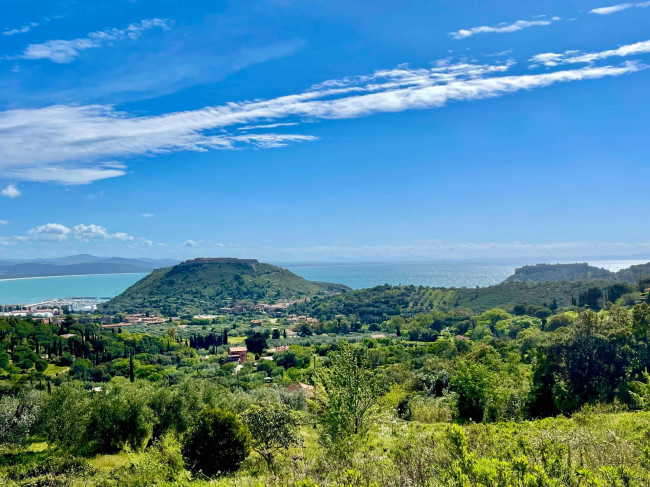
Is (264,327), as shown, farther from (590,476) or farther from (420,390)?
(590,476)

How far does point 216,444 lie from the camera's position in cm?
1881

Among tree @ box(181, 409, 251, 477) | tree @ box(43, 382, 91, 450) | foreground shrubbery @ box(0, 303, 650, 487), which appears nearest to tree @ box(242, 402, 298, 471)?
foreground shrubbery @ box(0, 303, 650, 487)

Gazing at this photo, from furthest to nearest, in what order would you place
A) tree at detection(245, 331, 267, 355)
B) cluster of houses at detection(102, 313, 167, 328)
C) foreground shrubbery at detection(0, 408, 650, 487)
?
cluster of houses at detection(102, 313, 167, 328), tree at detection(245, 331, 267, 355), foreground shrubbery at detection(0, 408, 650, 487)

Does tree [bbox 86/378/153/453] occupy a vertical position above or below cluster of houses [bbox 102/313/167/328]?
above

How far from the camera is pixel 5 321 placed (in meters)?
80.4

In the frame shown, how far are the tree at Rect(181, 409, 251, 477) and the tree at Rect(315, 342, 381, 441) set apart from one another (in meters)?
3.91

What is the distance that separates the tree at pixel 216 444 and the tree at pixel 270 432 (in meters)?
0.75

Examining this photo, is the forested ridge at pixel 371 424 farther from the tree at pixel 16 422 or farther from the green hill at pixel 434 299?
the green hill at pixel 434 299

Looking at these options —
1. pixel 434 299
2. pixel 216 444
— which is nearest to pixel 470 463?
pixel 216 444

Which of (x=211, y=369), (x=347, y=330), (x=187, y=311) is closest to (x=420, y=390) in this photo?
(x=211, y=369)

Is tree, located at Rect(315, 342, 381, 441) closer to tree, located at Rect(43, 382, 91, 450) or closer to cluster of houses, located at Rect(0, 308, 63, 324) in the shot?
tree, located at Rect(43, 382, 91, 450)

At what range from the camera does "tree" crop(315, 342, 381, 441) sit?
60.4 feet

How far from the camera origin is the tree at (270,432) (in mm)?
19844

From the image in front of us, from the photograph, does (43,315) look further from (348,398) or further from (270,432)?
(348,398)
